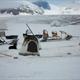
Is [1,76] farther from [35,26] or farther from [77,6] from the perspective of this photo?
[77,6]

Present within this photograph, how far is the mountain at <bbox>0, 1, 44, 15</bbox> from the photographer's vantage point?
1.64 meters

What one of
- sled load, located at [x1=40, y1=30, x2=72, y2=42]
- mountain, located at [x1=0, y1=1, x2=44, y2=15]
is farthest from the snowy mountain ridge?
sled load, located at [x1=40, y1=30, x2=72, y2=42]

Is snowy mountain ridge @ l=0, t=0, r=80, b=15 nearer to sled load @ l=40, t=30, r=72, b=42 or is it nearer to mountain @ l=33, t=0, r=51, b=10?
mountain @ l=33, t=0, r=51, b=10

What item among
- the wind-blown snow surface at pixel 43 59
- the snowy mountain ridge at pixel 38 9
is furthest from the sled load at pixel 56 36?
the snowy mountain ridge at pixel 38 9

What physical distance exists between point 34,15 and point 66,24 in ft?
0.84

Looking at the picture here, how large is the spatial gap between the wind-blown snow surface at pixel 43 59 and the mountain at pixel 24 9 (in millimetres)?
40

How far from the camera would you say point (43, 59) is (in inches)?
63.4

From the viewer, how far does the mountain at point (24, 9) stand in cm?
164

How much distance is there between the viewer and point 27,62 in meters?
1.61

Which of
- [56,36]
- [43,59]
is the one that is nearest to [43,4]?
[56,36]

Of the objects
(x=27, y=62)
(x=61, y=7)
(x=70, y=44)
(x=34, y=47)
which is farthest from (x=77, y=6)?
(x=27, y=62)

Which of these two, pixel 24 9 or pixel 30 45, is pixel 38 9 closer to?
pixel 24 9

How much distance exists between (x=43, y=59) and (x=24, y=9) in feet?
1.34

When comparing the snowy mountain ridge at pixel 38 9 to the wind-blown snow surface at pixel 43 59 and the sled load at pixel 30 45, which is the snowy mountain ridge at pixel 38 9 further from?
the sled load at pixel 30 45
